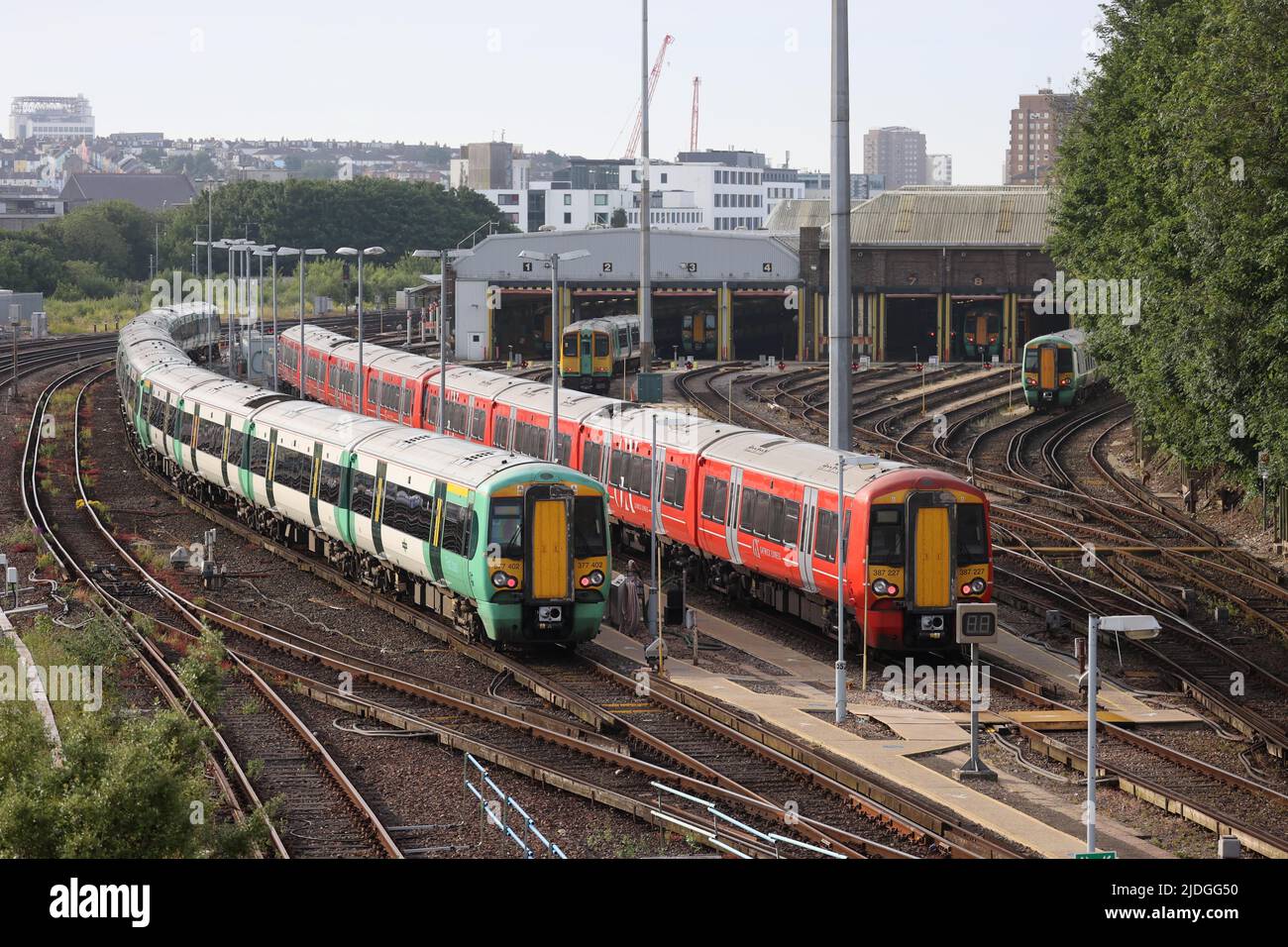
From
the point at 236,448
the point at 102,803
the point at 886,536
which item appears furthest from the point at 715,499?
the point at 102,803

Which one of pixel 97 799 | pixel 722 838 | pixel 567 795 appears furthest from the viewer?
pixel 567 795

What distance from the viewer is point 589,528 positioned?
24734 millimetres

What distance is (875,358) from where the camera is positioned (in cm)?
8425

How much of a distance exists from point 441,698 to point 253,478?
616 inches

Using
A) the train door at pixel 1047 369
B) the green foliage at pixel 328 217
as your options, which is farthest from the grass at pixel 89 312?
the train door at pixel 1047 369

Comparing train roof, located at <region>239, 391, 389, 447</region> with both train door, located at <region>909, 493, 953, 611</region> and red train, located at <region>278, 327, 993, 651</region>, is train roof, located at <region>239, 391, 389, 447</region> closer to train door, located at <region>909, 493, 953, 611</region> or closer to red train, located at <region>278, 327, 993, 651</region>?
red train, located at <region>278, 327, 993, 651</region>

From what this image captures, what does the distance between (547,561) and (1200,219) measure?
13938 mm

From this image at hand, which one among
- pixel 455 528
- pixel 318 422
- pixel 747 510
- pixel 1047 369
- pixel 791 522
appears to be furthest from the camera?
pixel 1047 369

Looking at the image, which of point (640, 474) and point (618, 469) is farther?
point (618, 469)

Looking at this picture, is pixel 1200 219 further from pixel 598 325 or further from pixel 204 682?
pixel 598 325

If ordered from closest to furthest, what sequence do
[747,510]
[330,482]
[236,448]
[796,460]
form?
[796,460] → [747,510] → [330,482] → [236,448]

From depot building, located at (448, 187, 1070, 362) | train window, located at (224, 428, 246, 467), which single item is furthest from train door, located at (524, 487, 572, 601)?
depot building, located at (448, 187, 1070, 362)
